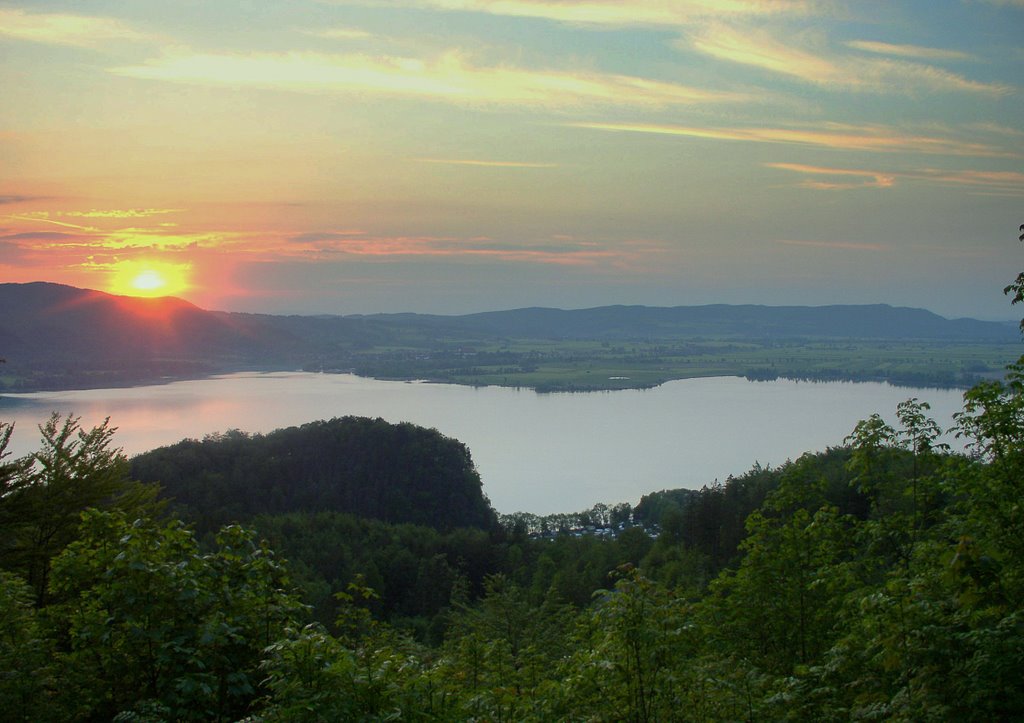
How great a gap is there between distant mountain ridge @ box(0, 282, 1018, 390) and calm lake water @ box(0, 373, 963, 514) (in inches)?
317

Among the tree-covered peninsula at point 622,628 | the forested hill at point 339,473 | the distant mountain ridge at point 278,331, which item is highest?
the distant mountain ridge at point 278,331

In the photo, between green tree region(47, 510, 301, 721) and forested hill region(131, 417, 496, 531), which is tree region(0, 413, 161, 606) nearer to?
green tree region(47, 510, 301, 721)

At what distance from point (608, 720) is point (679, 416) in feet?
213

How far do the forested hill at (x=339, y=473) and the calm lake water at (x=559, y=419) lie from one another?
3440 mm

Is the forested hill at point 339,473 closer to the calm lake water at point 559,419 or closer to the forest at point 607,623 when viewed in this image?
the calm lake water at point 559,419

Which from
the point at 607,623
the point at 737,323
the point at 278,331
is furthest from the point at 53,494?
the point at 737,323

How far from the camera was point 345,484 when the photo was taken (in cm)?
4400

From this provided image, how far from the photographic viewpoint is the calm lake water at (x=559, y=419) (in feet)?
155

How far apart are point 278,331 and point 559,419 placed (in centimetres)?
6795

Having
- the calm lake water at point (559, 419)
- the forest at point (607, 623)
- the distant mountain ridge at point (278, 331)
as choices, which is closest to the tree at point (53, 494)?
the forest at point (607, 623)

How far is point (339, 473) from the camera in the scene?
44281 millimetres

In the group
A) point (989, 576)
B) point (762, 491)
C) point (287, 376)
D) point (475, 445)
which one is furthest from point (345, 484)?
point (287, 376)

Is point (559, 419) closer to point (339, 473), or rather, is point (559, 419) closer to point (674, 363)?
point (339, 473)

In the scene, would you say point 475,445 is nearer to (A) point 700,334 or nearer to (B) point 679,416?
(B) point 679,416
